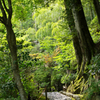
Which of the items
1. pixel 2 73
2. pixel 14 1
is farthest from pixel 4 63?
pixel 14 1

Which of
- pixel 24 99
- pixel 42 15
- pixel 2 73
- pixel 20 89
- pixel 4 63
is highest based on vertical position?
pixel 42 15

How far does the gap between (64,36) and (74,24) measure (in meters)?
0.81

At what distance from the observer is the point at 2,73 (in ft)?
11.6

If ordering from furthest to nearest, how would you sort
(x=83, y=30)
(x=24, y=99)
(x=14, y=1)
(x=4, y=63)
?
(x=83, y=30)
(x=14, y=1)
(x=4, y=63)
(x=24, y=99)

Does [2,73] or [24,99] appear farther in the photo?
[2,73]

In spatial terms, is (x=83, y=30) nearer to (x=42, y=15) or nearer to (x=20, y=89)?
(x=20, y=89)

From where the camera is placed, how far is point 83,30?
513cm

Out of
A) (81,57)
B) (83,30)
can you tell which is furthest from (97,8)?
(81,57)

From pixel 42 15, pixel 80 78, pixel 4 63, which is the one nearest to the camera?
pixel 4 63

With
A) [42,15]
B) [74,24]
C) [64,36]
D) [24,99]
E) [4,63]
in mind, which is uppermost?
[42,15]

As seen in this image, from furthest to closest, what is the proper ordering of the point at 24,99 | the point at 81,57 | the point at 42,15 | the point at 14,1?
the point at 42,15, the point at 81,57, the point at 14,1, the point at 24,99

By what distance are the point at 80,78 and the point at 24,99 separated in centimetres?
331

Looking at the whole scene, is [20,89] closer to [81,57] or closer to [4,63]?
[4,63]

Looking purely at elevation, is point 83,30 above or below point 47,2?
below
